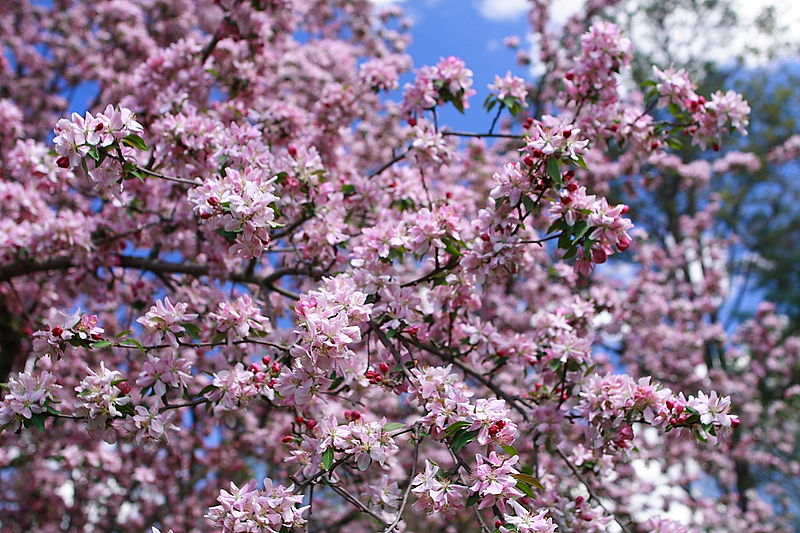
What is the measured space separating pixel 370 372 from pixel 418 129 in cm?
140

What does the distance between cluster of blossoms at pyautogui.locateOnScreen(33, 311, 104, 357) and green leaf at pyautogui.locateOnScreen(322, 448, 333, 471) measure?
98 centimetres

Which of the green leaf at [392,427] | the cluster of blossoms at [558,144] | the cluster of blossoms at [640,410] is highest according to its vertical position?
the cluster of blossoms at [558,144]

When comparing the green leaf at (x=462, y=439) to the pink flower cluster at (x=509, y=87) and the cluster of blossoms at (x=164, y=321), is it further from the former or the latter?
the pink flower cluster at (x=509, y=87)

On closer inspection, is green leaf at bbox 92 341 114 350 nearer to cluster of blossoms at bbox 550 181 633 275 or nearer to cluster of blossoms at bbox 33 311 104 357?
cluster of blossoms at bbox 33 311 104 357

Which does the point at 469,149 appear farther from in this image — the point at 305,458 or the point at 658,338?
the point at 305,458

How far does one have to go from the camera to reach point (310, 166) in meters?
3.22

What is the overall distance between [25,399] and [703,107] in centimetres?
349

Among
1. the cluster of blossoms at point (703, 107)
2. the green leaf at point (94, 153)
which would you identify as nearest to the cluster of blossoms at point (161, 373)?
the green leaf at point (94, 153)

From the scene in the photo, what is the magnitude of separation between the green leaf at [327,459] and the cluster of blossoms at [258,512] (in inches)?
5.2

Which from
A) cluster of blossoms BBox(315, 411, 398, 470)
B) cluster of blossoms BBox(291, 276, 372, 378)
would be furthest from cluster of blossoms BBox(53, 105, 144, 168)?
cluster of blossoms BBox(315, 411, 398, 470)

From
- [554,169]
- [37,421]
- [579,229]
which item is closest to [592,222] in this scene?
[579,229]

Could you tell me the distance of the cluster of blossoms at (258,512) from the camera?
6.83 ft

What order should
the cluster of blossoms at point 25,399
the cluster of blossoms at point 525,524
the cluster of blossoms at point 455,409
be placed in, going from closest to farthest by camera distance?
the cluster of blossoms at point 525,524, the cluster of blossoms at point 455,409, the cluster of blossoms at point 25,399

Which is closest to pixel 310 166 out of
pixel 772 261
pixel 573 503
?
pixel 573 503
